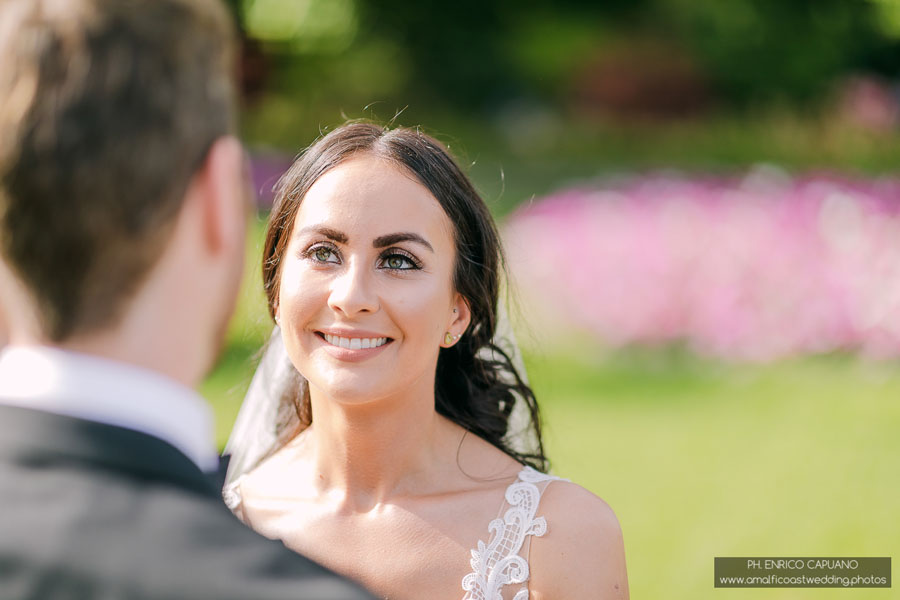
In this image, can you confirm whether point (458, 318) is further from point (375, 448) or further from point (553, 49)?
point (553, 49)

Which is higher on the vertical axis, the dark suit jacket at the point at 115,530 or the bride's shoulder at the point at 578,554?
the bride's shoulder at the point at 578,554

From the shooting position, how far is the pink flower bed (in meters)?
8.23

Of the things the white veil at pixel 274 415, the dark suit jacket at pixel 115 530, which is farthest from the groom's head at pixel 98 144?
the white veil at pixel 274 415

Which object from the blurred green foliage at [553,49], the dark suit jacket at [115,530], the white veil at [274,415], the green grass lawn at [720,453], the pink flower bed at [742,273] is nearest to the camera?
the dark suit jacket at [115,530]

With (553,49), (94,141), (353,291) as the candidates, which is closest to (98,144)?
(94,141)

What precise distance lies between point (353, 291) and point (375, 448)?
1.67 feet

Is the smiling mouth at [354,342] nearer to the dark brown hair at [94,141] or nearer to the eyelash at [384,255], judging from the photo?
the eyelash at [384,255]

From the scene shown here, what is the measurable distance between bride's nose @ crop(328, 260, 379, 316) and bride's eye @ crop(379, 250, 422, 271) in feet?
0.21

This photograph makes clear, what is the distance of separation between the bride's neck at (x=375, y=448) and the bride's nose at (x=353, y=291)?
33 centimetres

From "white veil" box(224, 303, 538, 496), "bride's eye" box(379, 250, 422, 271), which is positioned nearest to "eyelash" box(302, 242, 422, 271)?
"bride's eye" box(379, 250, 422, 271)

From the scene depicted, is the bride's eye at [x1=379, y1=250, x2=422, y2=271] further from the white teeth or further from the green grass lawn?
the green grass lawn

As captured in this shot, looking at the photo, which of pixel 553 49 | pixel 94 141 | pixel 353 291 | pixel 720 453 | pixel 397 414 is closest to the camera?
pixel 94 141

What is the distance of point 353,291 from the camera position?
2609 millimetres

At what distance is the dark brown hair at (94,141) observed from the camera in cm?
138
